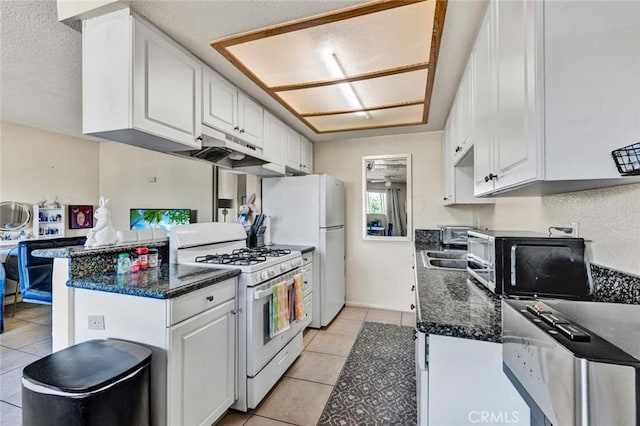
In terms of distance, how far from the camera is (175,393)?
4.66ft

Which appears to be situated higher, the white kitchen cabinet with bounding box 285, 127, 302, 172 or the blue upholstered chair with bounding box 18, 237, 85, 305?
the white kitchen cabinet with bounding box 285, 127, 302, 172

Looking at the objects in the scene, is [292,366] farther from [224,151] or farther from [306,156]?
[306,156]

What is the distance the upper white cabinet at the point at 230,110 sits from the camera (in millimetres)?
2078

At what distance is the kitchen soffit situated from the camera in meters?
1.59

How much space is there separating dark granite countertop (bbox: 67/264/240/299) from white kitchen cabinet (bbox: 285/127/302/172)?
5.85 ft

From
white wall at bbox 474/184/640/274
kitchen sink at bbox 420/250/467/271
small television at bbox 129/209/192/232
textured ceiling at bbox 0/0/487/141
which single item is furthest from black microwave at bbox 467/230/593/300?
small television at bbox 129/209/192/232

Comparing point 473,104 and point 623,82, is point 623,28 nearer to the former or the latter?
point 623,82

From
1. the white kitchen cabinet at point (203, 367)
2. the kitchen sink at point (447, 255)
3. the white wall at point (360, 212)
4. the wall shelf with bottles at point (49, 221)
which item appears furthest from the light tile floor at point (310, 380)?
the wall shelf with bottles at point (49, 221)

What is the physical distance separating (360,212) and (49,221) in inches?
189

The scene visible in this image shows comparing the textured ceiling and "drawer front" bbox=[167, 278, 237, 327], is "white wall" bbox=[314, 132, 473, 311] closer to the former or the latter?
→ the textured ceiling

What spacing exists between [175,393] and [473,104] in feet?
7.50

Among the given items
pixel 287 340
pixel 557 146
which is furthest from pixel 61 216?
pixel 557 146

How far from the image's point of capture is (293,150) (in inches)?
137

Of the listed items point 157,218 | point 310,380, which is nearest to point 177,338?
point 310,380
